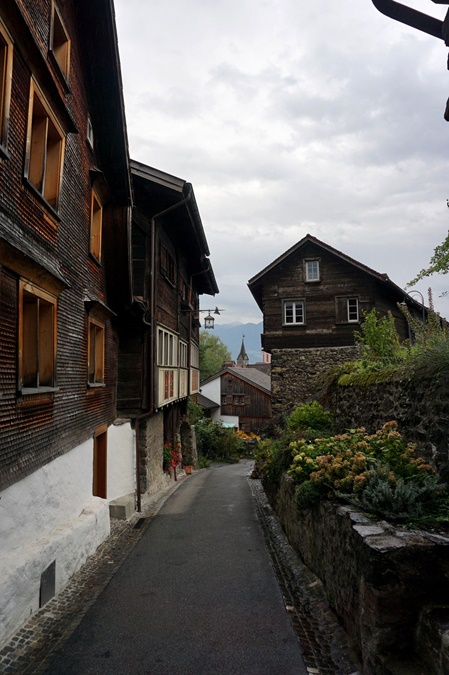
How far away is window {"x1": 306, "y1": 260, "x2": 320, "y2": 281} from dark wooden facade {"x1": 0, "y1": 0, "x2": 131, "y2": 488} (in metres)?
14.1

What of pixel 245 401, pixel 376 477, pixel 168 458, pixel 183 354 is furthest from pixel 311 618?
pixel 245 401

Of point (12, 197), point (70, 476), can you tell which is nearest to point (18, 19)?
point (12, 197)

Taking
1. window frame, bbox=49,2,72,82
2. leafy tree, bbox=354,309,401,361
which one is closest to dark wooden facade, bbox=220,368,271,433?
leafy tree, bbox=354,309,401,361

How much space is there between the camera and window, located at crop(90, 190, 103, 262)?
382 inches

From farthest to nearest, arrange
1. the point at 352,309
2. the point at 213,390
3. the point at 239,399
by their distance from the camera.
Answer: the point at 213,390 → the point at 239,399 → the point at 352,309

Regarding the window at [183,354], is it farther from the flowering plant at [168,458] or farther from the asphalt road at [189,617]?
the asphalt road at [189,617]

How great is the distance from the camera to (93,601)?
20.7 feet

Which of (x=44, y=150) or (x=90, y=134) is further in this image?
(x=90, y=134)

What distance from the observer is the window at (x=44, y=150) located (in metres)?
6.48

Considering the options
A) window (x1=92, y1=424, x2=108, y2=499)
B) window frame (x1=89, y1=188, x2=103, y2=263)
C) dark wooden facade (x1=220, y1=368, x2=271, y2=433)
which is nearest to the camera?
window frame (x1=89, y1=188, x2=103, y2=263)

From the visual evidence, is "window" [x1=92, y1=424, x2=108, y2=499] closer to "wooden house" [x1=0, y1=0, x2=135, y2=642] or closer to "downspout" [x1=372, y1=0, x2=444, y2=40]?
"wooden house" [x1=0, y1=0, x2=135, y2=642]

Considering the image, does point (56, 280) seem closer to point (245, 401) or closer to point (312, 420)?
point (312, 420)

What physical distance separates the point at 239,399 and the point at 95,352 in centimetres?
3842

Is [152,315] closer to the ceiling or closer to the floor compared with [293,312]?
closer to the floor
